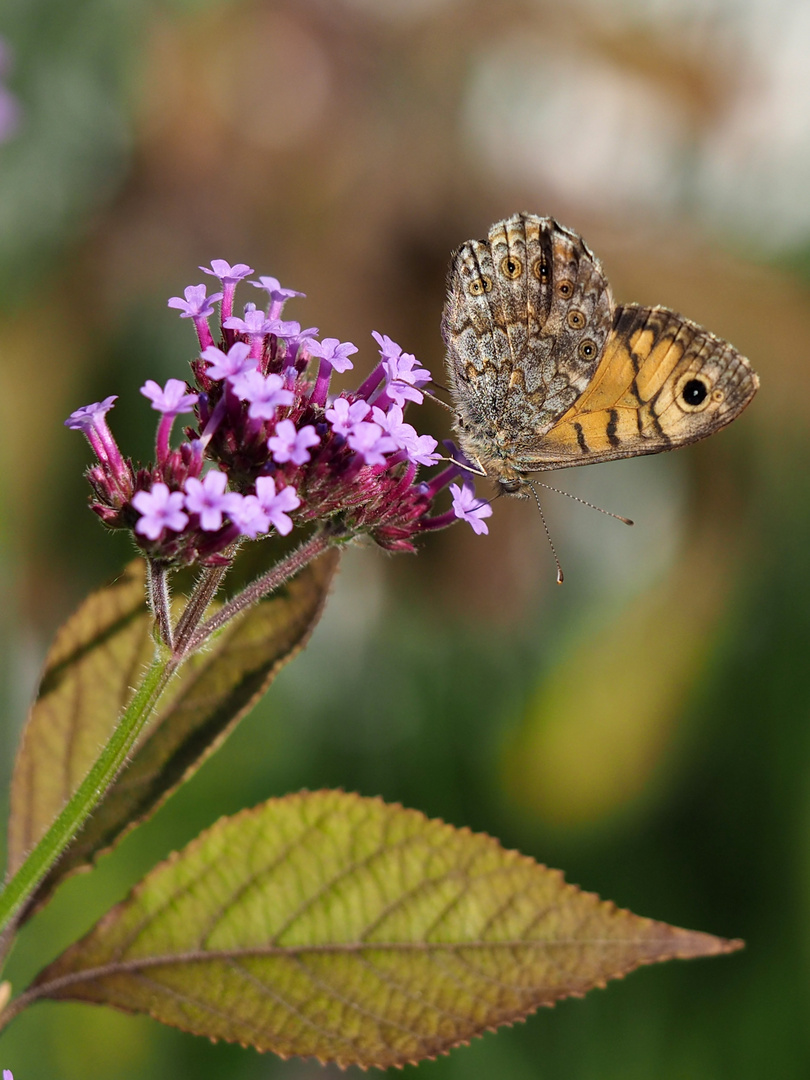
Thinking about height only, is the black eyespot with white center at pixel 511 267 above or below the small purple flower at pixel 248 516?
above

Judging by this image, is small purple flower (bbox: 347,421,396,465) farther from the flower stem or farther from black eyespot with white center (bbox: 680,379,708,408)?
black eyespot with white center (bbox: 680,379,708,408)

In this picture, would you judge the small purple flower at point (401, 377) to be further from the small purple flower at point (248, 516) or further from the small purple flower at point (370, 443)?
the small purple flower at point (248, 516)

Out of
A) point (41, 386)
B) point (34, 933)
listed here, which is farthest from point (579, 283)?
point (41, 386)

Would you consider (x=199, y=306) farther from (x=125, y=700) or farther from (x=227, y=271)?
(x=125, y=700)

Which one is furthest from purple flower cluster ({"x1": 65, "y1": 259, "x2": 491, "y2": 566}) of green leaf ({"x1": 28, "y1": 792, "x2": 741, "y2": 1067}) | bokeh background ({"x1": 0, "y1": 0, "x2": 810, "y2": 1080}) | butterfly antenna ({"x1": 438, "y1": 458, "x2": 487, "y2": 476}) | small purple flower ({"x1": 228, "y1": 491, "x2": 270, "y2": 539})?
bokeh background ({"x1": 0, "y1": 0, "x2": 810, "y2": 1080})

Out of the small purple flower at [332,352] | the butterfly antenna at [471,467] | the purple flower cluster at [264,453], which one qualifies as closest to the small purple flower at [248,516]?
the purple flower cluster at [264,453]

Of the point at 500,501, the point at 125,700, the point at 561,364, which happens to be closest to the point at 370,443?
the point at 125,700
